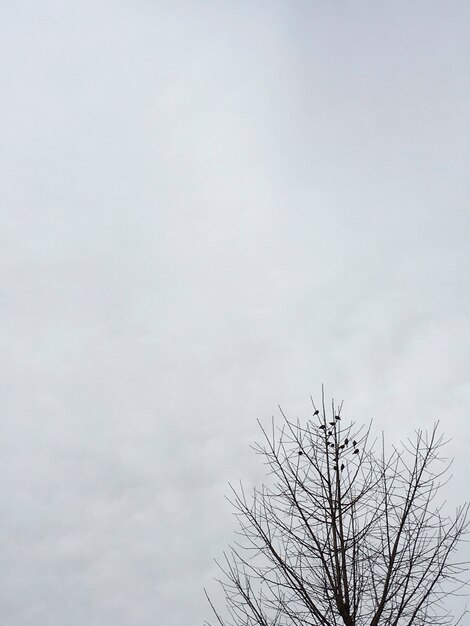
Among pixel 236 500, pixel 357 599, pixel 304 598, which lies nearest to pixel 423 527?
pixel 357 599

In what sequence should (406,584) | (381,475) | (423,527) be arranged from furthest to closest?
(381,475) → (423,527) → (406,584)

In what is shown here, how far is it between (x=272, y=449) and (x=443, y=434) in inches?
90.4

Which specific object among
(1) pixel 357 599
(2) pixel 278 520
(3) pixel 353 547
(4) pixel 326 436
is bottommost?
(1) pixel 357 599

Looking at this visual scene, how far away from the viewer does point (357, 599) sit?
277 inches

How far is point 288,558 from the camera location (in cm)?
762

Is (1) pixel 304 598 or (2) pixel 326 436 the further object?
(2) pixel 326 436

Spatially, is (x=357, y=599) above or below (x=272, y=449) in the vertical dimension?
below

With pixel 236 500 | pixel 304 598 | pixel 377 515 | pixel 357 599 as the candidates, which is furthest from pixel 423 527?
pixel 236 500

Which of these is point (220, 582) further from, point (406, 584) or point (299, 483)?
point (406, 584)

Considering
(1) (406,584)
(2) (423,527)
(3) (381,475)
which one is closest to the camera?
(1) (406,584)

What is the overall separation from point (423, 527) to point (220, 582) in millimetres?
2618

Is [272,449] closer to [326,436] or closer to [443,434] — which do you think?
[326,436]

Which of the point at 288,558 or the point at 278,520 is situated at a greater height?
the point at 278,520

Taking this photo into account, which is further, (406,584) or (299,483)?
(299,483)
